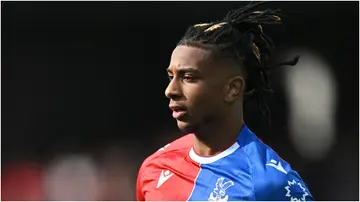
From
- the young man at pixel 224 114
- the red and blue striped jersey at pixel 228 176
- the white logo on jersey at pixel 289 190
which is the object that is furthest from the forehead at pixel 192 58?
the white logo on jersey at pixel 289 190

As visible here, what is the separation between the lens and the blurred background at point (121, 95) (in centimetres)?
738

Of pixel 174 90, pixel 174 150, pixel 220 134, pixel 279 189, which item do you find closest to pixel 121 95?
pixel 174 150

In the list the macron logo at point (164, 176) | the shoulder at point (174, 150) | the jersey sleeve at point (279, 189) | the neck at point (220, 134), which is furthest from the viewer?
the shoulder at point (174, 150)

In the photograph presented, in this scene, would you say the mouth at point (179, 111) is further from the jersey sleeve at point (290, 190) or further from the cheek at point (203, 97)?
the jersey sleeve at point (290, 190)

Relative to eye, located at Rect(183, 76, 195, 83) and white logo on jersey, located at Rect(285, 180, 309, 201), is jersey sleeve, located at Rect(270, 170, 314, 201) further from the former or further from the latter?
eye, located at Rect(183, 76, 195, 83)

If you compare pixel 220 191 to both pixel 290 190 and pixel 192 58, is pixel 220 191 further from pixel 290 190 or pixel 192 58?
pixel 192 58

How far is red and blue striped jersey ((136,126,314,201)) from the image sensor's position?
2746mm

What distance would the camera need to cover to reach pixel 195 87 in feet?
9.25

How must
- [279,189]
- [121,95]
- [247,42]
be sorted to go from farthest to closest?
[121,95] → [247,42] → [279,189]

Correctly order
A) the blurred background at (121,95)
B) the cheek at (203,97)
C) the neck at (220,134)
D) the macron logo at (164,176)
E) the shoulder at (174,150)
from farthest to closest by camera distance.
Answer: the blurred background at (121,95) < the shoulder at (174,150) < the macron logo at (164,176) < the neck at (220,134) < the cheek at (203,97)

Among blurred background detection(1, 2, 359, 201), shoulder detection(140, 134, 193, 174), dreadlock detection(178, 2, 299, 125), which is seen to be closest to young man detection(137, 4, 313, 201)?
dreadlock detection(178, 2, 299, 125)

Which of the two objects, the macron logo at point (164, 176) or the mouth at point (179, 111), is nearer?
the mouth at point (179, 111)

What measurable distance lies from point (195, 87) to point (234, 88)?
0.20 meters

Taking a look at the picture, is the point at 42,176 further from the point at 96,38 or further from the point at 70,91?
the point at 96,38
